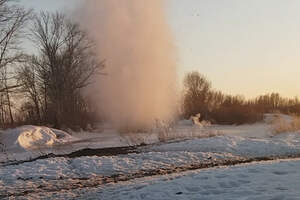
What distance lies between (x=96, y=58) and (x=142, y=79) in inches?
347

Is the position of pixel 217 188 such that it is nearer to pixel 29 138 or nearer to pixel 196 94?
pixel 29 138

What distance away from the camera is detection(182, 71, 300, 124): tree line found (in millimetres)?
43281

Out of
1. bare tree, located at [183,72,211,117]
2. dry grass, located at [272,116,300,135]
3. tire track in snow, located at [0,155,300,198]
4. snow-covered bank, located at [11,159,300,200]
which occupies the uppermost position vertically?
bare tree, located at [183,72,211,117]

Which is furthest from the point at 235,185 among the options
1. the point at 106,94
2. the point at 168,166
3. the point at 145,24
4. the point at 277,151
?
the point at 106,94

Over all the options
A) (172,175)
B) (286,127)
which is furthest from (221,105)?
(172,175)

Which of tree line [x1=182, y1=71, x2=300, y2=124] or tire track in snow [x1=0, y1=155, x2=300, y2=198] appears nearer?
tire track in snow [x1=0, y1=155, x2=300, y2=198]

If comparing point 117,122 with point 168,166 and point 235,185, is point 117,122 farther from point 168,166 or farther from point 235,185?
point 235,185

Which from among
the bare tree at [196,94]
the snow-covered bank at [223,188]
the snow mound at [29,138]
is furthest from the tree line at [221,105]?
the snow-covered bank at [223,188]

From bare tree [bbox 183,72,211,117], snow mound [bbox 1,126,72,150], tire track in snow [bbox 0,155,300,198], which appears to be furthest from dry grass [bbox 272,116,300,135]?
bare tree [bbox 183,72,211,117]

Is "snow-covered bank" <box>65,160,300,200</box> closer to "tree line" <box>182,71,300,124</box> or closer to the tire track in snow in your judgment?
the tire track in snow

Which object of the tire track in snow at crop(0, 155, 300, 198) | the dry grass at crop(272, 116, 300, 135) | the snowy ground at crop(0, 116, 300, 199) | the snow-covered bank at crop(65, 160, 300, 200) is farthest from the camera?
the dry grass at crop(272, 116, 300, 135)

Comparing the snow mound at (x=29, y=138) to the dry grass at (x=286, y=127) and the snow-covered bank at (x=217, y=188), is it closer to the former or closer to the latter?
the dry grass at (x=286, y=127)

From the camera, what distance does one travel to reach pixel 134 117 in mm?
37250

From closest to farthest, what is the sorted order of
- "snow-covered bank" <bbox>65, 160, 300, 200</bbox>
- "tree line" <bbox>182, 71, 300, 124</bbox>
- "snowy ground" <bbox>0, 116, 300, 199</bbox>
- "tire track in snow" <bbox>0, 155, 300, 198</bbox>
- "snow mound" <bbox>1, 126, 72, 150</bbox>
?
"snow-covered bank" <bbox>65, 160, 300, 200</bbox> < "snowy ground" <bbox>0, 116, 300, 199</bbox> < "tire track in snow" <bbox>0, 155, 300, 198</bbox> < "snow mound" <bbox>1, 126, 72, 150</bbox> < "tree line" <bbox>182, 71, 300, 124</bbox>
